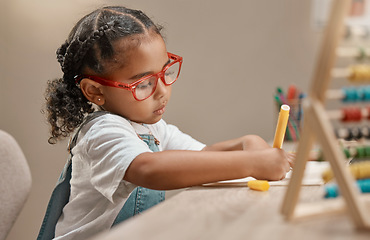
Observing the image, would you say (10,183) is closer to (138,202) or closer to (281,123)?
(138,202)

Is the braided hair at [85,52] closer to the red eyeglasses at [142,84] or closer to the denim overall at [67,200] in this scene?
the red eyeglasses at [142,84]

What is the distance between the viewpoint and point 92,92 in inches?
46.3

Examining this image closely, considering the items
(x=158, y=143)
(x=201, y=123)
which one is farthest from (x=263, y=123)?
(x=158, y=143)

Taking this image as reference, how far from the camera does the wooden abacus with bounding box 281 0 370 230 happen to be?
1.48 feet

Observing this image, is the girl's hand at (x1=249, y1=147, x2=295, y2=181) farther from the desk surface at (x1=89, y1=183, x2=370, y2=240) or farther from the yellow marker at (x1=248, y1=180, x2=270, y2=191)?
the desk surface at (x1=89, y1=183, x2=370, y2=240)

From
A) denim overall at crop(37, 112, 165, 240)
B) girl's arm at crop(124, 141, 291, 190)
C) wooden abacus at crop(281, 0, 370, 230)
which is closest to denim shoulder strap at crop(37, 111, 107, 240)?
denim overall at crop(37, 112, 165, 240)

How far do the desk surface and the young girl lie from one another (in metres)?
0.19

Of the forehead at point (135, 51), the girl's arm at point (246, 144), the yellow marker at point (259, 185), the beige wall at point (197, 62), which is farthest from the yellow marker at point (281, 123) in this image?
the beige wall at point (197, 62)

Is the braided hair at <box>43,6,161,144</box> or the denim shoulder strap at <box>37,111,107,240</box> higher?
the braided hair at <box>43,6,161,144</box>

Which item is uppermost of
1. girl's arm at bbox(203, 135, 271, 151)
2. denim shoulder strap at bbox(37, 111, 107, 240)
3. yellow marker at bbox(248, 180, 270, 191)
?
yellow marker at bbox(248, 180, 270, 191)

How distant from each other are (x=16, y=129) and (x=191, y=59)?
37.0 inches

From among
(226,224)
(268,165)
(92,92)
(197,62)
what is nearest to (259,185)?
(268,165)

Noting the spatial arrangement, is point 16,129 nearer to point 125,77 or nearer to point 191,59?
point 191,59

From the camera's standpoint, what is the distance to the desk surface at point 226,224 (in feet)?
1.49
